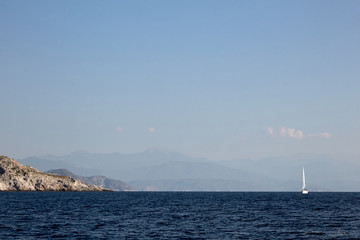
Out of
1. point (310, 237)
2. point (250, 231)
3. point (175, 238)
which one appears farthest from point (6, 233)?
point (310, 237)

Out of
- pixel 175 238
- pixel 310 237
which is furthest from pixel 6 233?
pixel 310 237

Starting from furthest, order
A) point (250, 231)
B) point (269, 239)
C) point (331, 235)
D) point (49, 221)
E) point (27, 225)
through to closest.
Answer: point (49, 221) → point (27, 225) → point (250, 231) → point (331, 235) → point (269, 239)

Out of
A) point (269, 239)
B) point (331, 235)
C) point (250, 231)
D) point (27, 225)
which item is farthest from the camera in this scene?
point (27, 225)

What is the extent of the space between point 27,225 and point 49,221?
23.2ft

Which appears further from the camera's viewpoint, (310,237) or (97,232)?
(97,232)

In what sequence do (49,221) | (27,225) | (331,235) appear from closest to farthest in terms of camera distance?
(331,235)
(27,225)
(49,221)

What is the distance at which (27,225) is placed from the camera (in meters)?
65.8

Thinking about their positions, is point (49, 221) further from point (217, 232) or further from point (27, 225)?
point (217, 232)

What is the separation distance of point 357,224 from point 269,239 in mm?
24068

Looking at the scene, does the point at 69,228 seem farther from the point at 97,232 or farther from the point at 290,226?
the point at 290,226

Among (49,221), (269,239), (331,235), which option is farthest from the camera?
(49,221)

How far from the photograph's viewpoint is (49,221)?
238ft

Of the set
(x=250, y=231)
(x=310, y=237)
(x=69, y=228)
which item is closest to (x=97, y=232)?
(x=69, y=228)

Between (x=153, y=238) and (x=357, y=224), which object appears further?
(x=357, y=224)
